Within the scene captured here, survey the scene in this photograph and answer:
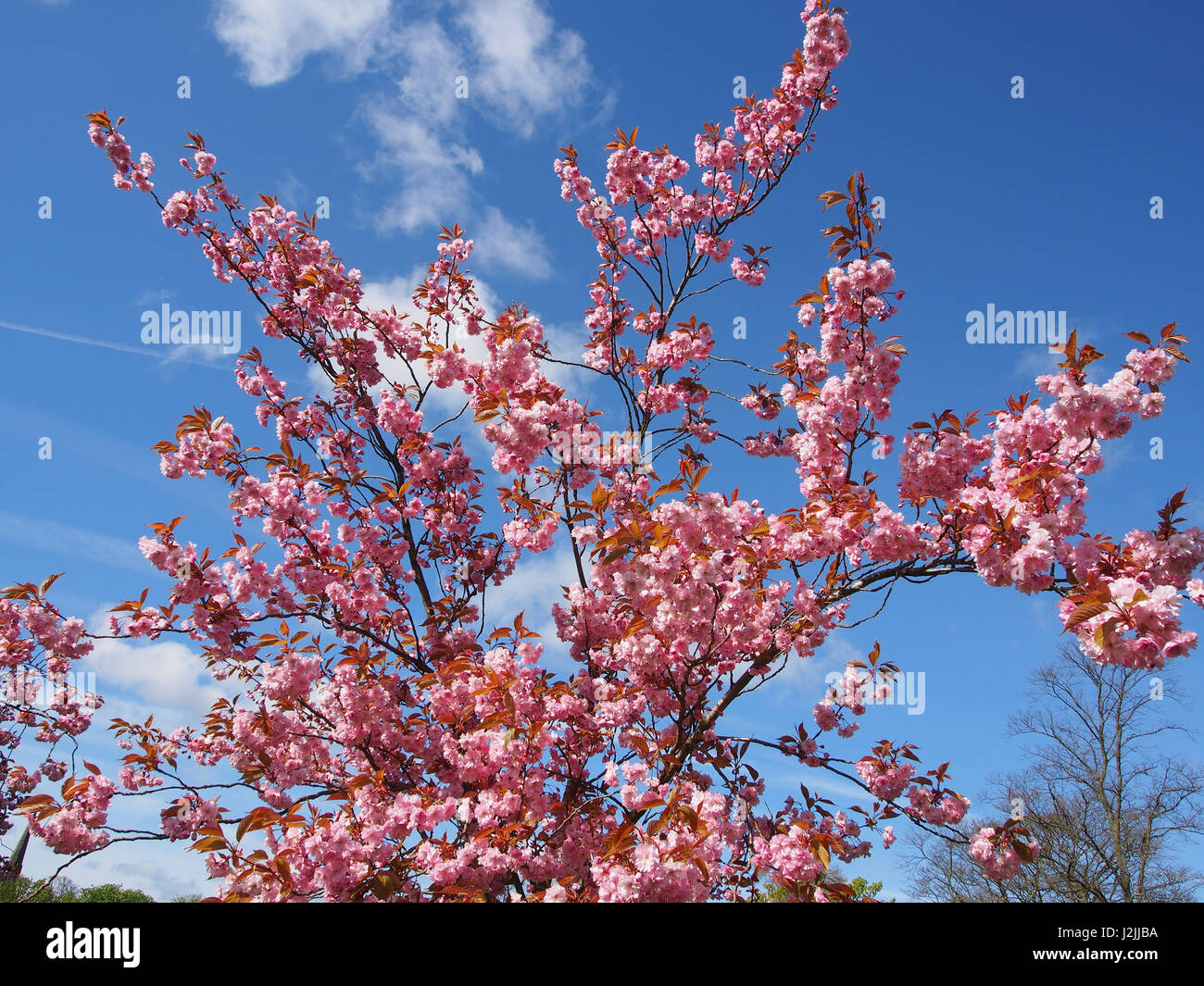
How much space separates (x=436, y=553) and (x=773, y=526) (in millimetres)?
2754

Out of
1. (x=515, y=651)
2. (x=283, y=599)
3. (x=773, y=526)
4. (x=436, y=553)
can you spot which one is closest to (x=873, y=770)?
(x=773, y=526)

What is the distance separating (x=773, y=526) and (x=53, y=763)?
724 centimetres

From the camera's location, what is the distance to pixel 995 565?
3.09 m

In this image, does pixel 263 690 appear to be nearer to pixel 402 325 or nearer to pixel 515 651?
pixel 515 651

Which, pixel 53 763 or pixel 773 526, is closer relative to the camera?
pixel 773 526

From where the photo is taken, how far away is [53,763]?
6.70 meters

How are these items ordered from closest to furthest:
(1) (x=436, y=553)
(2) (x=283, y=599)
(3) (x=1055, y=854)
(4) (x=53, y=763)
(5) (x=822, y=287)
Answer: (5) (x=822, y=287)
(2) (x=283, y=599)
(1) (x=436, y=553)
(4) (x=53, y=763)
(3) (x=1055, y=854)
